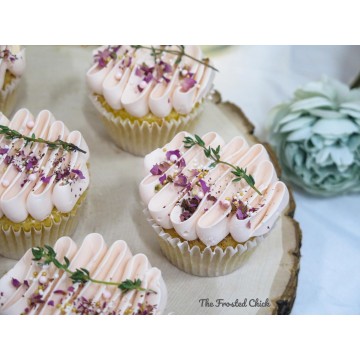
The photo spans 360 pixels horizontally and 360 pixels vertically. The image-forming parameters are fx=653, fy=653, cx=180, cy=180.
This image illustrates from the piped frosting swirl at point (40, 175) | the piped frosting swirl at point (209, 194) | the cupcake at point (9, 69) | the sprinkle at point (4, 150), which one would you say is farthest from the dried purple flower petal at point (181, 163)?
the cupcake at point (9, 69)

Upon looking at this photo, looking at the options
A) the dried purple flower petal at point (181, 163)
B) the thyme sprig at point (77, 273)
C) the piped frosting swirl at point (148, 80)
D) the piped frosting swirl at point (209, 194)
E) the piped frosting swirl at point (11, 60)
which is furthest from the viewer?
the piped frosting swirl at point (11, 60)

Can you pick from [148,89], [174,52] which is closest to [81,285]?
[148,89]

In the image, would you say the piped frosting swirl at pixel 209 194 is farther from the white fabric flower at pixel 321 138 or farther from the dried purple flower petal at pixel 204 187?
the white fabric flower at pixel 321 138

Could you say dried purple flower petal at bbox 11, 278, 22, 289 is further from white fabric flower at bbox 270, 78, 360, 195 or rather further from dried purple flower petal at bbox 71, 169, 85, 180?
white fabric flower at bbox 270, 78, 360, 195

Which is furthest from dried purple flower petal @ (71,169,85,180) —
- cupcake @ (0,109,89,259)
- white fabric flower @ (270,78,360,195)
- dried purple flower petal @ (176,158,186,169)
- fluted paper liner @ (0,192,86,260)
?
white fabric flower @ (270,78,360,195)

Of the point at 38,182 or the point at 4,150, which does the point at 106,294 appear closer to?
the point at 38,182
